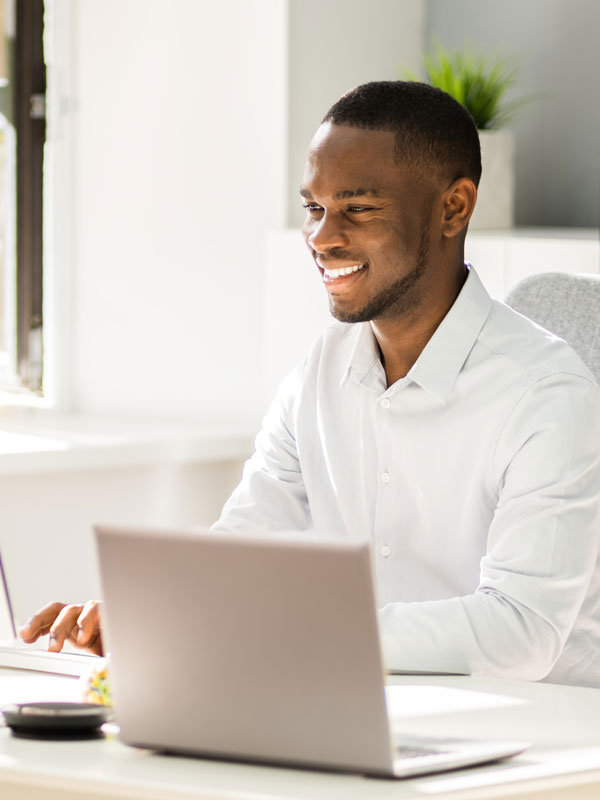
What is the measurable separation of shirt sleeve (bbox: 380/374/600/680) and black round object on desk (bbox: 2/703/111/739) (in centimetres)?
36

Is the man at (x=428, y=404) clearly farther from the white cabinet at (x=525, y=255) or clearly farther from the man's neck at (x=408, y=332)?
the white cabinet at (x=525, y=255)

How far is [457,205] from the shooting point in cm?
160

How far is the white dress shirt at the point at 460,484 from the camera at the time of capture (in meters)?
1.34

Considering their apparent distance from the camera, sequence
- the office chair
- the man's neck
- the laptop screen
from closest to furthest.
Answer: the laptop screen < the man's neck < the office chair

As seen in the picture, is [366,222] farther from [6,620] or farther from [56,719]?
[56,719]

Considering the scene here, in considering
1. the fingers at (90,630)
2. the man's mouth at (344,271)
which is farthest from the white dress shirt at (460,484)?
the fingers at (90,630)

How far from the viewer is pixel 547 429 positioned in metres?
1.44

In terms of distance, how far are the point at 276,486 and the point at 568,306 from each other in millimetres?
435

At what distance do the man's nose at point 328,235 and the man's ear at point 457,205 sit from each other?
125mm

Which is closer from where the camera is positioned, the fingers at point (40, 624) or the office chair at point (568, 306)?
the fingers at point (40, 624)

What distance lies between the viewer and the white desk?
0.90 meters

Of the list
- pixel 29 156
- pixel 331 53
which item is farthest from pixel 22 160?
pixel 331 53

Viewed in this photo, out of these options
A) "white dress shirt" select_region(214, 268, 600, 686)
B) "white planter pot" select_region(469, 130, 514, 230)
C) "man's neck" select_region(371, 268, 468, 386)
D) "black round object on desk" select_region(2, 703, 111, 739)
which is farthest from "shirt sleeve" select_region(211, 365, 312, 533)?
"white planter pot" select_region(469, 130, 514, 230)

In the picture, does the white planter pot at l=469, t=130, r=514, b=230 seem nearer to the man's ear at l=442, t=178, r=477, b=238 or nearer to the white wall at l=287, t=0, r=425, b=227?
the white wall at l=287, t=0, r=425, b=227
